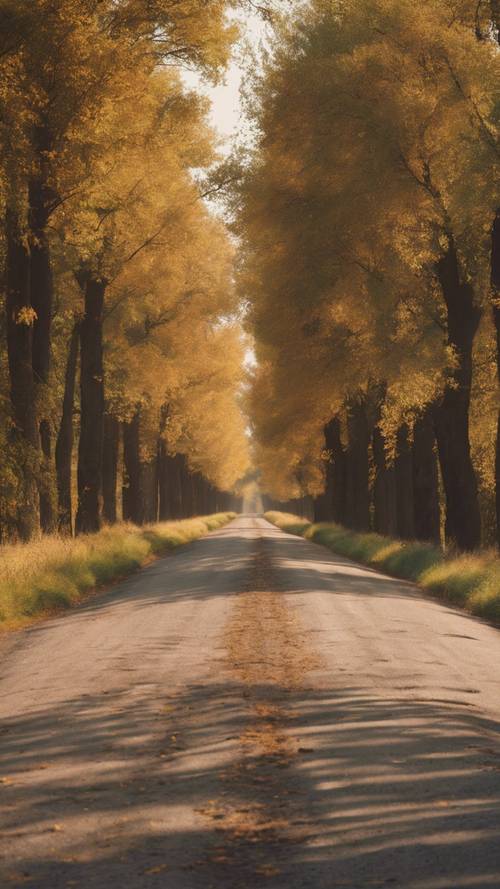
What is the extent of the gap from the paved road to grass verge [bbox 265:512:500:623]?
3.81 meters

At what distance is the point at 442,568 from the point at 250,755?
15707mm

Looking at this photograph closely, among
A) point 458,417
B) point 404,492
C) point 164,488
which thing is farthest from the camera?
point 164,488

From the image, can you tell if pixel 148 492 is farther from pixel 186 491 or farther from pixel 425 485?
pixel 425 485

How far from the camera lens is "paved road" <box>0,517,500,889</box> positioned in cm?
475

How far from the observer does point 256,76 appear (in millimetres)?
27516

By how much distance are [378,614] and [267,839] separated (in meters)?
10.0

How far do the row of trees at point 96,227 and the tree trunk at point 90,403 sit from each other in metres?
0.04

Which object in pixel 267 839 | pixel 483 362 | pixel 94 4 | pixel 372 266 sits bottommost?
pixel 267 839

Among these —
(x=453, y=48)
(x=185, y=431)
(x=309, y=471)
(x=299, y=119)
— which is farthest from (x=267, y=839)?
(x=309, y=471)

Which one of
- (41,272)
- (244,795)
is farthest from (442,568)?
(244,795)

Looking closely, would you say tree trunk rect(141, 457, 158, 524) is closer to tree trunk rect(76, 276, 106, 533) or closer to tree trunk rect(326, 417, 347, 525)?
tree trunk rect(326, 417, 347, 525)

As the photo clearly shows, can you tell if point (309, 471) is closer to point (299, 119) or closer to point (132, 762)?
point (299, 119)

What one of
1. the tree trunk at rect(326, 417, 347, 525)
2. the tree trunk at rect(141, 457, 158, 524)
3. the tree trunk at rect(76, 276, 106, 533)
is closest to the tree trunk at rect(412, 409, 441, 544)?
the tree trunk at rect(76, 276, 106, 533)

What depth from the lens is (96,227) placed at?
24141mm
